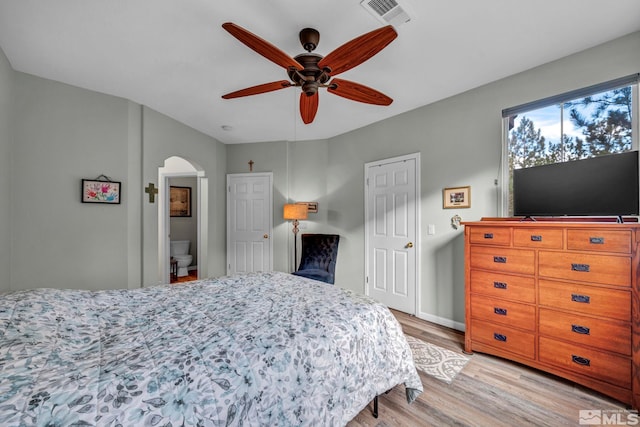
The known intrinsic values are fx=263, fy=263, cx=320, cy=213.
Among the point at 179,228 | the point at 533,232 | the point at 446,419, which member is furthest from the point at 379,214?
the point at 179,228

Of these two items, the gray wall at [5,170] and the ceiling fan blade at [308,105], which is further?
the gray wall at [5,170]

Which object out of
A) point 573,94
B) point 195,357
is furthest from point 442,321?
point 195,357

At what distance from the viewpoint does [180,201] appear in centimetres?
604

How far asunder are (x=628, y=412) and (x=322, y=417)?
79.4 inches

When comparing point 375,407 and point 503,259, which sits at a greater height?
point 503,259

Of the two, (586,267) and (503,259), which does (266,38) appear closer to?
(503,259)

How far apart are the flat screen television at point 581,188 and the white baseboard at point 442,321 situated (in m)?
1.36

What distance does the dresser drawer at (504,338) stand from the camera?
2070 millimetres

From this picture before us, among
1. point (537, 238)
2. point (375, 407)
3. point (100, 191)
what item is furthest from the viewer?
point (100, 191)

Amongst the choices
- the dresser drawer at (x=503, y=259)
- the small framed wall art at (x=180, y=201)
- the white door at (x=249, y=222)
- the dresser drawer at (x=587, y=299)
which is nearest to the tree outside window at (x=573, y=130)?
the dresser drawer at (x=503, y=259)

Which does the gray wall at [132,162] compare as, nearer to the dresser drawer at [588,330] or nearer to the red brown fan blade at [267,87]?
the dresser drawer at [588,330]

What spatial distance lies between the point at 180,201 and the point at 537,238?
6345mm

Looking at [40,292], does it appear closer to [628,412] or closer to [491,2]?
[491,2]

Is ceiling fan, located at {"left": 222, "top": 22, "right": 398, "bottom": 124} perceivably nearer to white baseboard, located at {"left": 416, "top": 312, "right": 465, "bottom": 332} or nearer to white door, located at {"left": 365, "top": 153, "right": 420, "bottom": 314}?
white door, located at {"left": 365, "top": 153, "right": 420, "bottom": 314}
